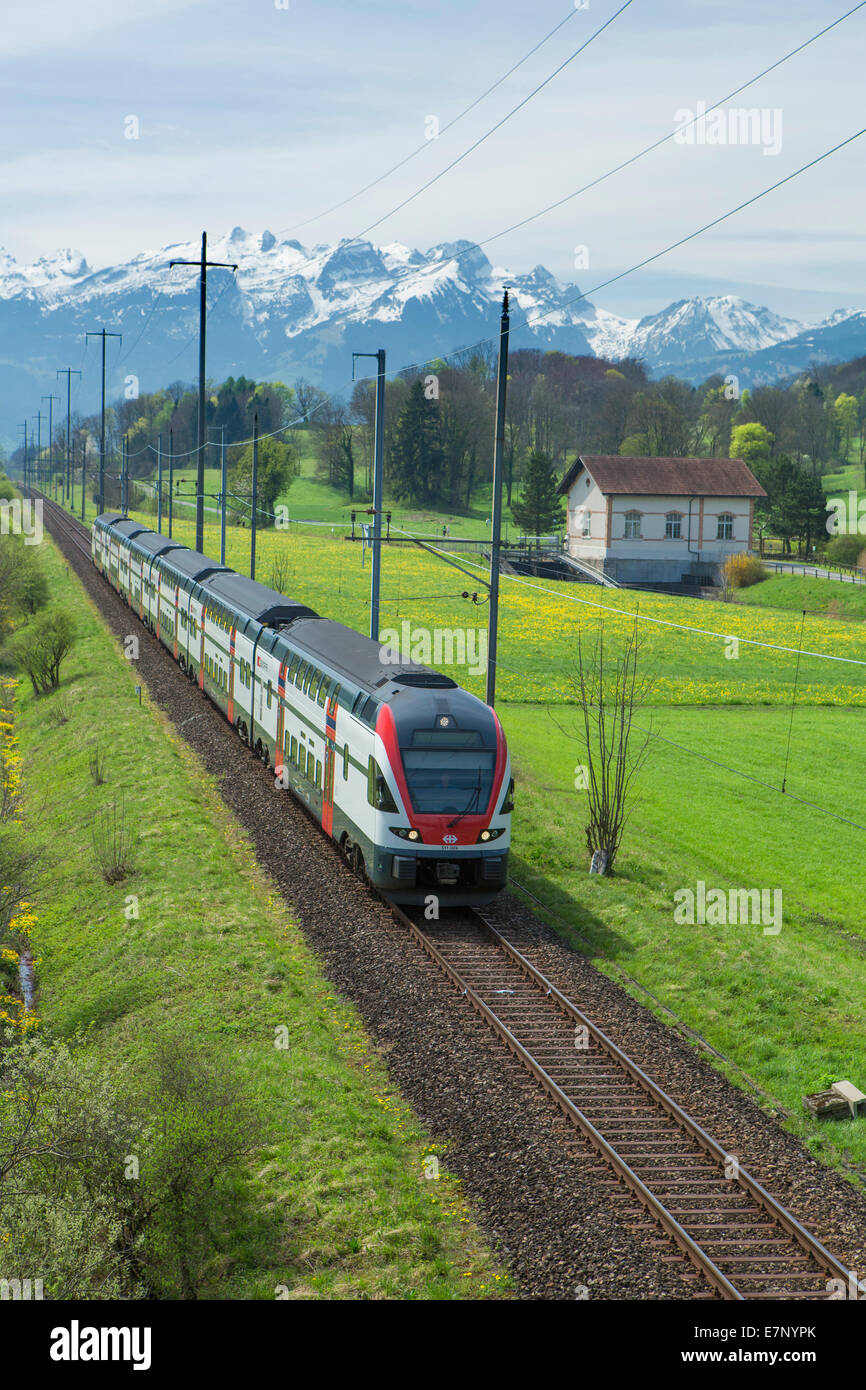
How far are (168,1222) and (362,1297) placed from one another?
2.77 metres

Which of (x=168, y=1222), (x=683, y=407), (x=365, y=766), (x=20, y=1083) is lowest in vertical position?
(x=168, y=1222)

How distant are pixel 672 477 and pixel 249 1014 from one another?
8362cm

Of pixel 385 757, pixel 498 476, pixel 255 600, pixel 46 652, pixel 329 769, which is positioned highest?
pixel 498 476

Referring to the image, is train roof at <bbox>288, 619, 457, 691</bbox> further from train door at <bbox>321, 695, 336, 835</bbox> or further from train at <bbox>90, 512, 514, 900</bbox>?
train door at <bbox>321, 695, 336, 835</bbox>

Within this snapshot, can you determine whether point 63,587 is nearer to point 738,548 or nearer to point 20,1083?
point 738,548

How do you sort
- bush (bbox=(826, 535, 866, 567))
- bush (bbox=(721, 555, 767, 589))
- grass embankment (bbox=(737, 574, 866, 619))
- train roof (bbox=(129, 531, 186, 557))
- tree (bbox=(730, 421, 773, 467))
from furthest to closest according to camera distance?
tree (bbox=(730, 421, 773, 467)) < bush (bbox=(826, 535, 866, 567)) < bush (bbox=(721, 555, 767, 589)) < grass embankment (bbox=(737, 574, 866, 619)) < train roof (bbox=(129, 531, 186, 557))

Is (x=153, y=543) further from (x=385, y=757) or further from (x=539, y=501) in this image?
(x=539, y=501)

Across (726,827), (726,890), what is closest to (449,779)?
(726,890)

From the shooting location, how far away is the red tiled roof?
3708 inches

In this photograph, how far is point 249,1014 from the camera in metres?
18.2

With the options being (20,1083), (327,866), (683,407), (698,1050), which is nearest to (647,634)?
(327,866)

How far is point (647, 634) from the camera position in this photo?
2589 inches

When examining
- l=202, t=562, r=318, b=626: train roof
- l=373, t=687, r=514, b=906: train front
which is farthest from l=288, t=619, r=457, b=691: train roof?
l=202, t=562, r=318, b=626: train roof

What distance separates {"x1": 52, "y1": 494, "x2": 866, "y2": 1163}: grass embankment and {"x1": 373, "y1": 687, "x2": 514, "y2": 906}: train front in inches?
97.8
